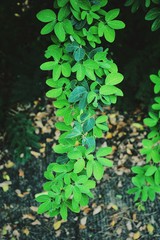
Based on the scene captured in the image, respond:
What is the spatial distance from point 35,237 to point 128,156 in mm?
1507

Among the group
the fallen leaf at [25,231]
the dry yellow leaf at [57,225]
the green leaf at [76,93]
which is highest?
the green leaf at [76,93]

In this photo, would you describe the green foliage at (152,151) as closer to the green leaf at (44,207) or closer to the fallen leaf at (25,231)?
the green leaf at (44,207)

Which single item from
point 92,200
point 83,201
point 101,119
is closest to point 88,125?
point 101,119

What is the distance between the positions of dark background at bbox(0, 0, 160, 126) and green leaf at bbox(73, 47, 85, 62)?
2108mm

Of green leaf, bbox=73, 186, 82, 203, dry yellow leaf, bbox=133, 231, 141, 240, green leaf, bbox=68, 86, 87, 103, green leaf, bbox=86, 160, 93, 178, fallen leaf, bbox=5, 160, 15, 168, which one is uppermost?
green leaf, bbox=68, 86, 87, 103

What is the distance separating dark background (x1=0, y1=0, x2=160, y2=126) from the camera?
354 centimetres

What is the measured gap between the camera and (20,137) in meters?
3.67

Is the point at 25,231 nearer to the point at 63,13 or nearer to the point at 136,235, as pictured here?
the point at 136,235

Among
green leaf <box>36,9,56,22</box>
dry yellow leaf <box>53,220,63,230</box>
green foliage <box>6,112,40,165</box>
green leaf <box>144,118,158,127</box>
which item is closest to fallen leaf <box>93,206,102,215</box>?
dry yellow leaf <box>53,220,63,230</box>

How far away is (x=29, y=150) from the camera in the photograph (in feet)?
12.3

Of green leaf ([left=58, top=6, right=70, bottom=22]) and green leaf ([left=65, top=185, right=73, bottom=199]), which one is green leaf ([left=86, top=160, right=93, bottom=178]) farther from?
green leaf ([left=58, top=6, right=70, bottom=22])

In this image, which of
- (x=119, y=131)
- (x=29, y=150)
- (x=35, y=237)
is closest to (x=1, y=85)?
(x=29, y=150)

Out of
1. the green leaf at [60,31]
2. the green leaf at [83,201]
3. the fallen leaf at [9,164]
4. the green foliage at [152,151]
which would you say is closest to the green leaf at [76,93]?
the green leaf at [60,31]

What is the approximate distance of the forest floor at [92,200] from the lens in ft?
10.4
